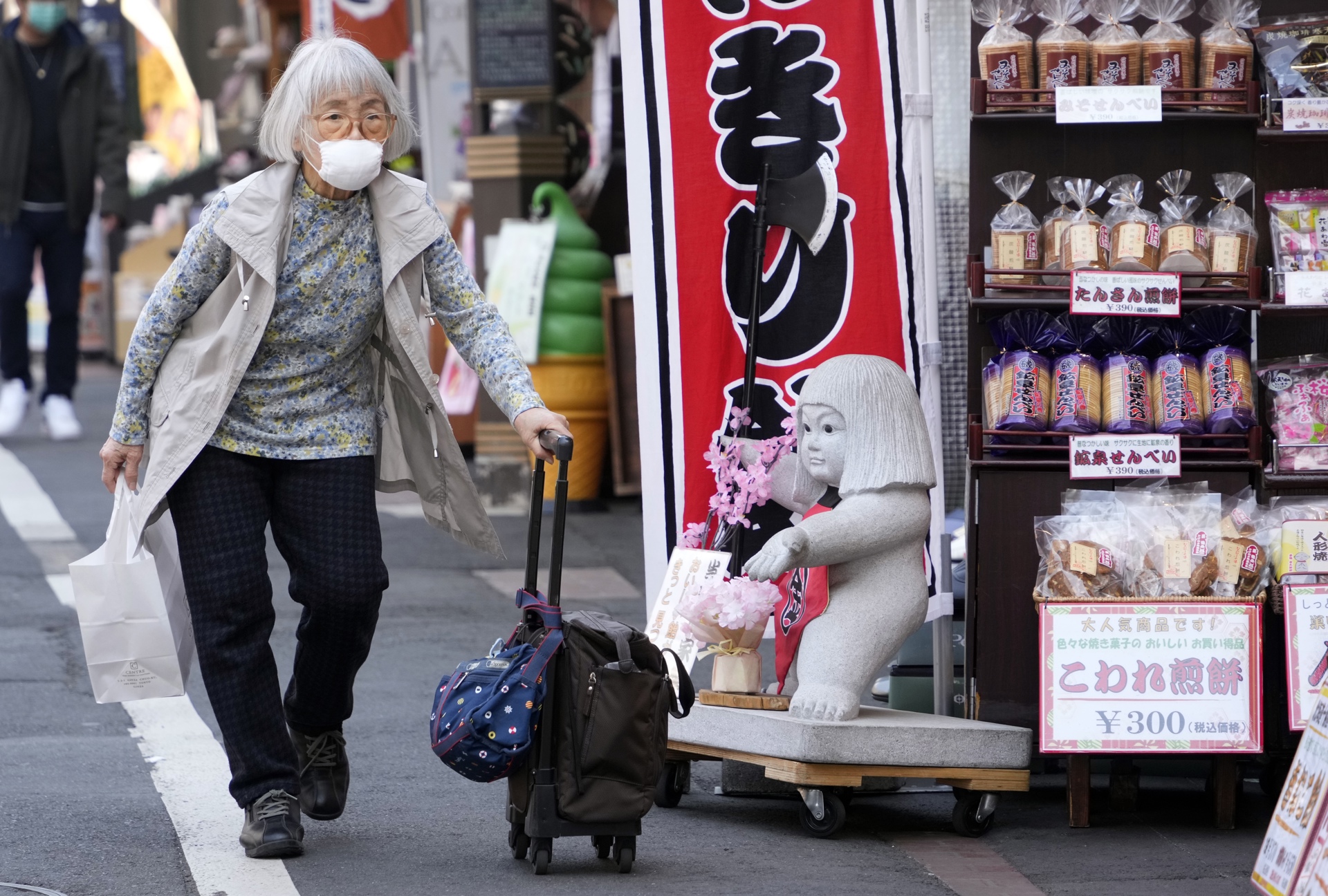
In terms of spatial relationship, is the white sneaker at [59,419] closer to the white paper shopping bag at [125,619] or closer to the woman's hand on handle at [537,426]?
the white paper shopping bag at [125,619]

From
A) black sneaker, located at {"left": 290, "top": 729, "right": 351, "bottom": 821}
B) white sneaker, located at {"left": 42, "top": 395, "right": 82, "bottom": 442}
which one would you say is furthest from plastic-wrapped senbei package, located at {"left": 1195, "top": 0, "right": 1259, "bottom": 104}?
white sneaker, located at {"left": 42, "top": 395, "right": 82, "bottom": 442}

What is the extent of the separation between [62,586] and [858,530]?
4587 millimetres

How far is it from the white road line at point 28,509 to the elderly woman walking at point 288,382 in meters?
5.04

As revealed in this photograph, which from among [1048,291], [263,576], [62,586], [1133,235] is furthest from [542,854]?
[62,586]

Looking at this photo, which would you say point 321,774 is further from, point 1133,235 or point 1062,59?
point 1062,59

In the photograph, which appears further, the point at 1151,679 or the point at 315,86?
the point at 1151,679

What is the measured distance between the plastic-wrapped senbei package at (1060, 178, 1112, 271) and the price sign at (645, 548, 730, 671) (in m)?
1.27

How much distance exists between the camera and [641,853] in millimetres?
4684

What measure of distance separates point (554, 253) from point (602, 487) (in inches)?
59.6

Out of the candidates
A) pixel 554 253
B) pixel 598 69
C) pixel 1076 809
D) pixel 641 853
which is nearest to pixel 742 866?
pixel 641 853

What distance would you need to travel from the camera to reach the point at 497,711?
167 inches

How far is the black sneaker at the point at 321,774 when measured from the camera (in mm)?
4781

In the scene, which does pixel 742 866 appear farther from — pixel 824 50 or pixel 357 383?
pixel 824 50

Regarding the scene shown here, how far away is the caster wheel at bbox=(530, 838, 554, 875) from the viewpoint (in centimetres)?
438
